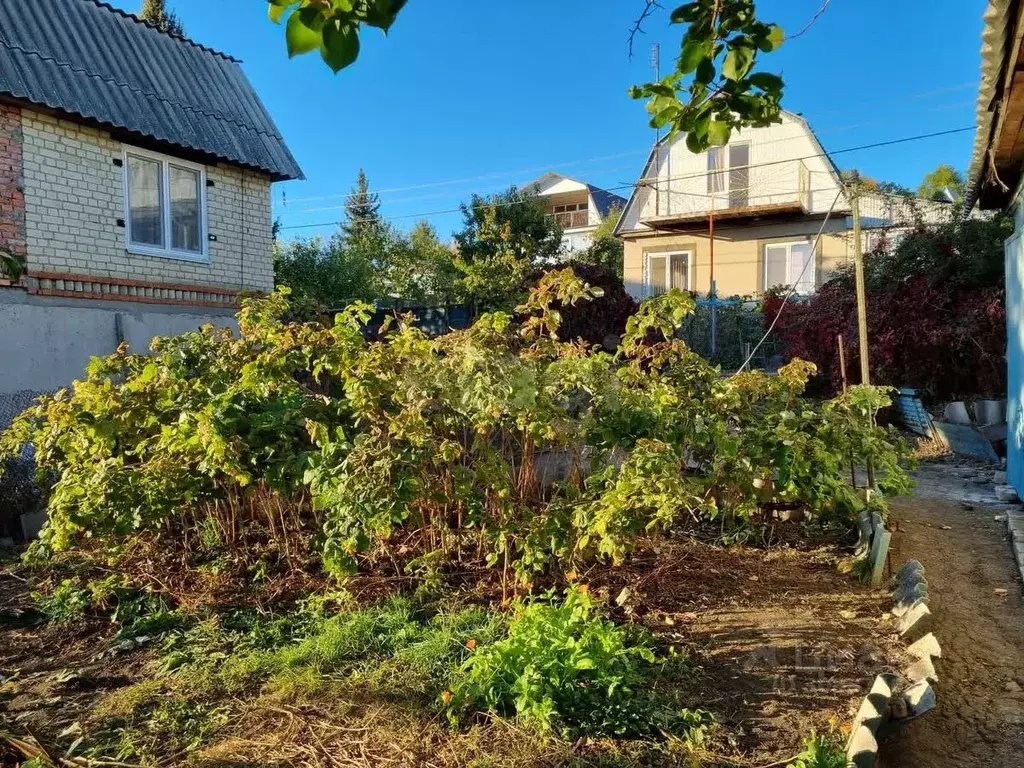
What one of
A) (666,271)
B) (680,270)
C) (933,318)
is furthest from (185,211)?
(680,270)

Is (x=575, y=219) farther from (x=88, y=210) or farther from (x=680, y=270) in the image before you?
(x=88, y=210)

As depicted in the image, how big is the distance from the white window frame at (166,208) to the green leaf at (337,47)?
8.80 metres

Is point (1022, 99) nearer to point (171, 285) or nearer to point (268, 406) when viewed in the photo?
point (268, 406)

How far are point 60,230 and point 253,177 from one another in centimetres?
305

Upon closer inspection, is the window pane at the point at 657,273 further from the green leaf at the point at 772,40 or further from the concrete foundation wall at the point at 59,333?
the green leaf at the point at 772,40

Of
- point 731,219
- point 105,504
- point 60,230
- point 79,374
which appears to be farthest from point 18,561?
point 731,219

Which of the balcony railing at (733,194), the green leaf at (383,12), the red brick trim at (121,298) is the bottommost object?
the green leaf at (383,12)

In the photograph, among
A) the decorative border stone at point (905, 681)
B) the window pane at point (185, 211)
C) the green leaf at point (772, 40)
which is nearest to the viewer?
the green leaf at point (772, 40)

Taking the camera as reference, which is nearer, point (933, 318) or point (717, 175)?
point (933, 318)

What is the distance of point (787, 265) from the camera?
18.5 meters

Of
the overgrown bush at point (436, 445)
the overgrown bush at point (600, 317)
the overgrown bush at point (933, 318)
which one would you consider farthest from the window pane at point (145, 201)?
the overgrown bush at point (933, 318)

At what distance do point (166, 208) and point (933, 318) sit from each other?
34.8ft

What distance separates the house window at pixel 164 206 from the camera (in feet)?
30.1

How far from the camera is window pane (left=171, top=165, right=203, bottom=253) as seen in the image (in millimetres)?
9695
